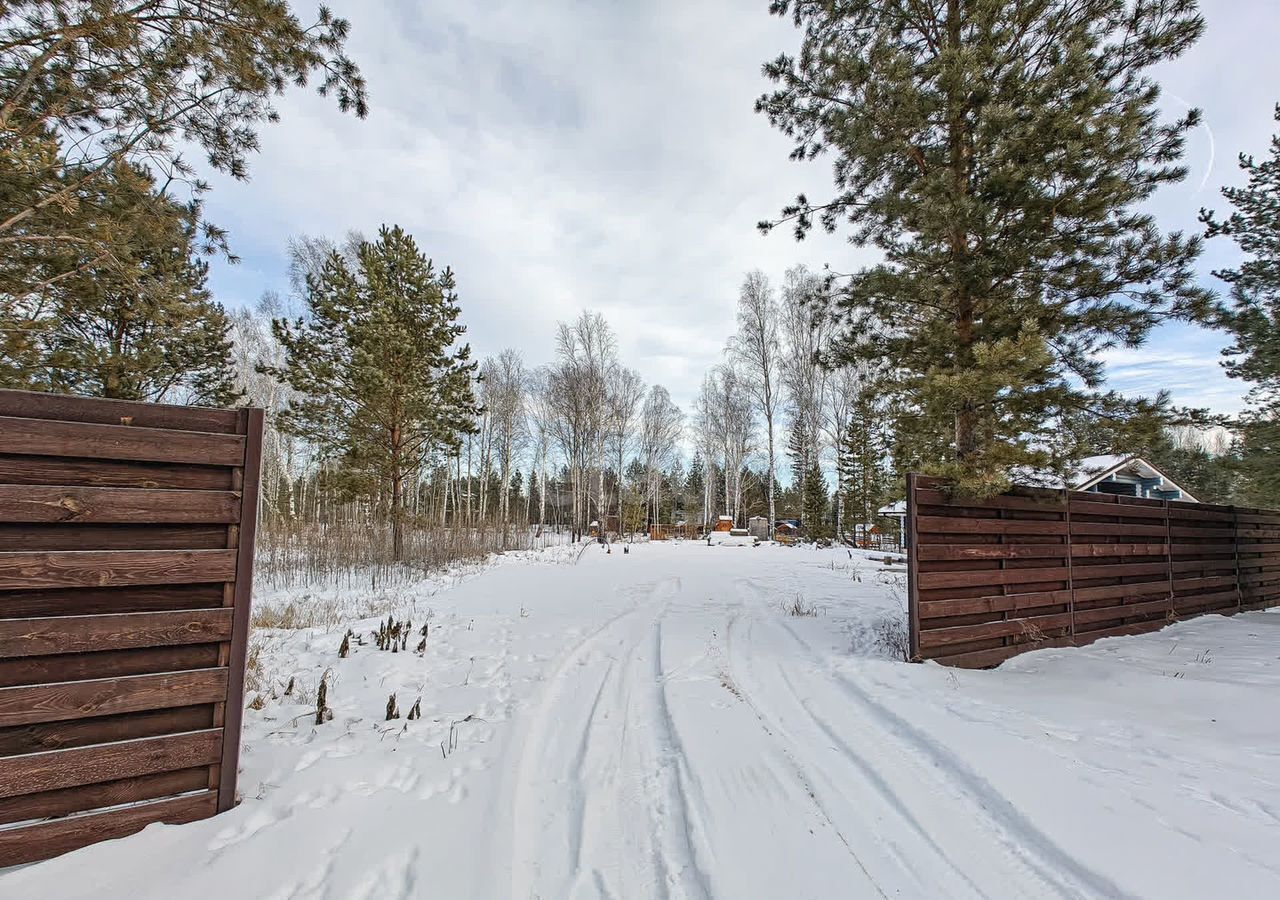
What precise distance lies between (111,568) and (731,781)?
2902 millimetres

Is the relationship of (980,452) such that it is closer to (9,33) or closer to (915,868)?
(915,868)

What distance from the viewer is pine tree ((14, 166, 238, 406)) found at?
12.3 ft

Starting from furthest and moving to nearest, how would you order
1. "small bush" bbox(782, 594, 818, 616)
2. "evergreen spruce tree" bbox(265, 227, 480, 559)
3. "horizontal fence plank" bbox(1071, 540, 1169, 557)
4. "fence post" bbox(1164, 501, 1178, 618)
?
"evergreen spruce tree" bbox(265, 227, 480, 559)
"small bush" bbox(782, 594, 818, 616)
"fence post" bbox(1164, 501, 1178, 618)
"horizontal fence plank" bbox(1071, 540, 1169, 557)

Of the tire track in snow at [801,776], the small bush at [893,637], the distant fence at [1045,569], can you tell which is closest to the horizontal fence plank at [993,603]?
the distant fence at [1045,569]

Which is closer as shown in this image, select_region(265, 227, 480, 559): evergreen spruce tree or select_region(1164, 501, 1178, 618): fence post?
select_region(1164, 501, 1178, 618): fence post

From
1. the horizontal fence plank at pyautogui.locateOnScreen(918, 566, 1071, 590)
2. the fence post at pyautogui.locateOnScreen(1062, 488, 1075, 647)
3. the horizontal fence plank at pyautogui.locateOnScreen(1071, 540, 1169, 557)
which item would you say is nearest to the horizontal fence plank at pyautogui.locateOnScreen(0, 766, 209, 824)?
the horizontal fence plank at pyautogui.locateOnScreen(918, 566, 1071, 590)

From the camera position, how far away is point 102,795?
1880 millimetres

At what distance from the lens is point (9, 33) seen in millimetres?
3244

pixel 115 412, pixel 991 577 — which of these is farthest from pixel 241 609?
pixel 991 577

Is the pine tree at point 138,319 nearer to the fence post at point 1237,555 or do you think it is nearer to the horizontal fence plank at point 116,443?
the horizontal fence plank at point 116,443

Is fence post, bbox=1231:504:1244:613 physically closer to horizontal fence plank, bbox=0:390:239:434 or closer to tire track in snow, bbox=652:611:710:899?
tire track in snow, bbox=652:611:710:899

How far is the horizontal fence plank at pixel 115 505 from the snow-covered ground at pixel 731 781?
122cm

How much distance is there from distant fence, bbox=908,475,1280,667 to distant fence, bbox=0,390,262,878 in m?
4.61

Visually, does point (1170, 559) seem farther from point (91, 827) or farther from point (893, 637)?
point (91, 827)
